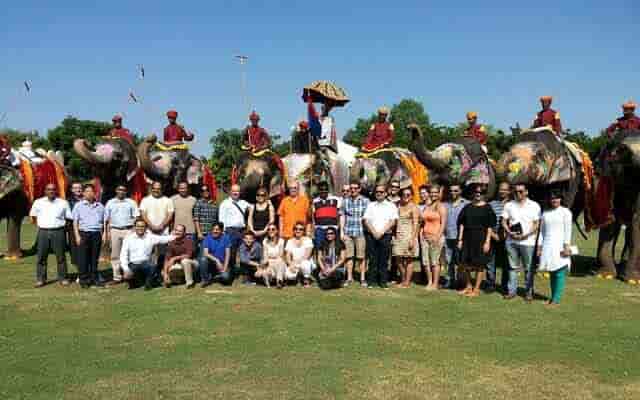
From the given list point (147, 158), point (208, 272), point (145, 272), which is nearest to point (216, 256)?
point (208, 272)

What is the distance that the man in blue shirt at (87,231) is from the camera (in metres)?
8.97

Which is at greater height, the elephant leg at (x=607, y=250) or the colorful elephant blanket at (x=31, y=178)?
the colorful elephant blanket at (x=31, y=178)

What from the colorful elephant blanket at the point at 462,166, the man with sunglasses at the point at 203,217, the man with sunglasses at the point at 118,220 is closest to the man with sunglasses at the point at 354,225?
the man with sunglasses at the point at 203,217

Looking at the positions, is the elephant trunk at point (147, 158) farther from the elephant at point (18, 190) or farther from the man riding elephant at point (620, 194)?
the man riding elephant at point (620, 194)

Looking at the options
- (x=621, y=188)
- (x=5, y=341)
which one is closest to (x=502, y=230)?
(x=621, y=188)

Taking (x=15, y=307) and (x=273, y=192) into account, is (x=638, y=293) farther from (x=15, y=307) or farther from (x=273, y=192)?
(x=15, y=307)

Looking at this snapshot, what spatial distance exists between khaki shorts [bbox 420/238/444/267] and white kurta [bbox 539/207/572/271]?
5.08 ft

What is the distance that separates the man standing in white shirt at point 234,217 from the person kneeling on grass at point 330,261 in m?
1.36

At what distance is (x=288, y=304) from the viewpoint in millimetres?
7961

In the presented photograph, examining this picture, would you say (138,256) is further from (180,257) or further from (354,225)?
(354,225)

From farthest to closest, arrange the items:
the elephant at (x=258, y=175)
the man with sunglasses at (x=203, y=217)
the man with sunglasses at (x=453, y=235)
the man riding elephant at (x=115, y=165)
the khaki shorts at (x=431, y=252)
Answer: the elephant at (x=258, y=175), the man riding elephant at (x=115, y=165), the man with sunglasses at (x=203, y=217), the man with sunglasses at (x=453, y=235), the khaki shorts at (x=431, y=252)

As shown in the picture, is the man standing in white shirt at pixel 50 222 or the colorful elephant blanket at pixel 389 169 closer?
the man standing in white shirt at pixel 50 222

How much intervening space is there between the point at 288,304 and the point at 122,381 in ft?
10.7

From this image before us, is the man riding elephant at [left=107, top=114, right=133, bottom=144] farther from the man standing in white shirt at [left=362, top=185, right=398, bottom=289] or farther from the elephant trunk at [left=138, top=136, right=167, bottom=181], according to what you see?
the man standing in white shirt at [left=362, top=185, right=398, bottom=289]
